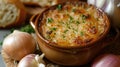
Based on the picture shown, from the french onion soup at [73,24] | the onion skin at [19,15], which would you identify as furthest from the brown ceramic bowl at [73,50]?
the onion skin at [19,15]

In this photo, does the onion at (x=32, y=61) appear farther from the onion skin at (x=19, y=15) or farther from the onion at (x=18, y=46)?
the onion skin at (x=19, y=15)

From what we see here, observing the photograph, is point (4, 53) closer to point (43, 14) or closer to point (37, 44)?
point (37, 44)

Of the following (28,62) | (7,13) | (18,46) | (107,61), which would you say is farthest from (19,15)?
(107,61)

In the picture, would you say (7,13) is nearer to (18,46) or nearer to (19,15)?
(19,15)

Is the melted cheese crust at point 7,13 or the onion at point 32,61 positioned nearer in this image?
the onion at point 32,61

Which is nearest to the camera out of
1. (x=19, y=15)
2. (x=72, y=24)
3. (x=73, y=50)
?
(x=73, y=50)

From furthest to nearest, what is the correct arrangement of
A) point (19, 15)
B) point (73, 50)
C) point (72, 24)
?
point (19, 15), point (72, 24), point (73, 50)
